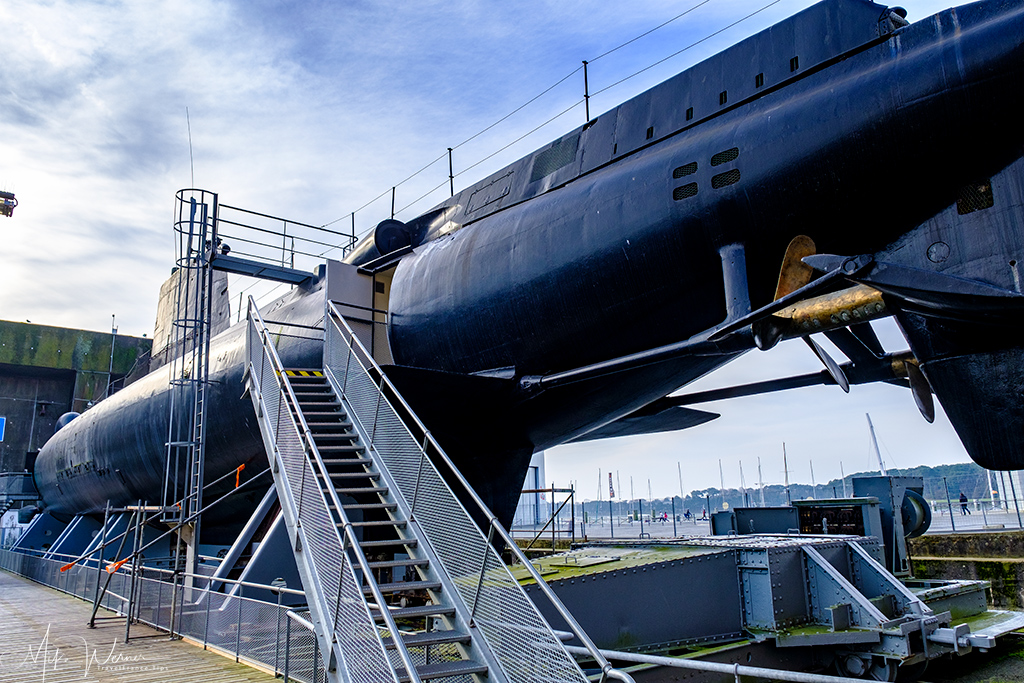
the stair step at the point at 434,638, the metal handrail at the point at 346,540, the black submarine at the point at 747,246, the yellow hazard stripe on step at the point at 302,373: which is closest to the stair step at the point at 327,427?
the metal handrail at the point at 346,540

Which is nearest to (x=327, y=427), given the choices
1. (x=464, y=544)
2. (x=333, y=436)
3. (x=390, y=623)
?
(x=333, y=436)

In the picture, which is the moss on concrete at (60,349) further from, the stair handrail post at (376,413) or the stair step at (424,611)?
the stair step at (424,611)

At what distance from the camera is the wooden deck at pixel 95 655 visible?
8328 millimetres

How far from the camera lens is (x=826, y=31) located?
23.0ft

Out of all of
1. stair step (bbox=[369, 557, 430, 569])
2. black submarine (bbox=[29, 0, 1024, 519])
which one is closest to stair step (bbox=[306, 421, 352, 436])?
black submarine (bbox=[29, 0, 1024, 519])

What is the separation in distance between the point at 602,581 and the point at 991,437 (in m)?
4.13

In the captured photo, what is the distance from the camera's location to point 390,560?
7.91 m

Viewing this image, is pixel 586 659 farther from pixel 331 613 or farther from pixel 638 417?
pixel 638 417

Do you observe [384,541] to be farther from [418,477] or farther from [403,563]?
[418,477]

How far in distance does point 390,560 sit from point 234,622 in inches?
106

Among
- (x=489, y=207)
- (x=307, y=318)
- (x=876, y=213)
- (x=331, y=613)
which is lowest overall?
(x=331, y=613)

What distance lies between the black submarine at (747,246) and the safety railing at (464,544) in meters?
0.83

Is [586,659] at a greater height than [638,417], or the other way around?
[638,417]

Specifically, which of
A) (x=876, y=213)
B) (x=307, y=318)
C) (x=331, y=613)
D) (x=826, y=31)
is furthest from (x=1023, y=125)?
(x=307, y=318)
